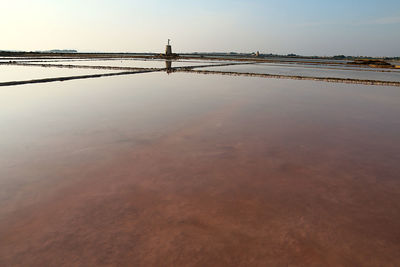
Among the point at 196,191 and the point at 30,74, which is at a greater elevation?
the point at 30,74

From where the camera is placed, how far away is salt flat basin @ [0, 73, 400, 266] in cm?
256

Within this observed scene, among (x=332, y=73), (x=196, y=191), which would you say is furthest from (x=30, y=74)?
(x=332, y=73)

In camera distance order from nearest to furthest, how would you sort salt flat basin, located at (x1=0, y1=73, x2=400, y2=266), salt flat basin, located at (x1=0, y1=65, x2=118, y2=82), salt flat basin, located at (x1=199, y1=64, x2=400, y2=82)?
1. salt flat basin, located at (x1=0, y1=73, x2=400, y2=266)
2. salt flat basin, located at (x1=0, y1=65, x2=118, y2=82)
3. salt flat basin, located at (x1=199, y1=64, x2=400, y2=82)

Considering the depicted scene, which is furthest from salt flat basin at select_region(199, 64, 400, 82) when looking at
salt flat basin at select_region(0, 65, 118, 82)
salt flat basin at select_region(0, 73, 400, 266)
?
salt flat basin at select_region(0, 73, 400, 266)

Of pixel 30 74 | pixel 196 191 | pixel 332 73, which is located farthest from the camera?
pixel 332 73

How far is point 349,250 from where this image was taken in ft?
8.52

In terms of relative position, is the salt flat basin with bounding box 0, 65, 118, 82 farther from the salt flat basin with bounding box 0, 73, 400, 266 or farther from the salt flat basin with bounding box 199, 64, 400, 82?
the salt flat basin with bounding box 199, 64, 400, 82

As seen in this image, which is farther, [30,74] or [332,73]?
[332,73]

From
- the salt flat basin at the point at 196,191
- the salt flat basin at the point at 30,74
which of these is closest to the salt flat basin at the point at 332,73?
the salt flat basin at the point at 30,74

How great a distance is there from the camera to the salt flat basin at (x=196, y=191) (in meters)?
2.56

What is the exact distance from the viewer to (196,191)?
364 centimetres

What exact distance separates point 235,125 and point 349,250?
4692mm

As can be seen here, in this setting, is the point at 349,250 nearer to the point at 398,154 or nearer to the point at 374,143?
the point at 398,154

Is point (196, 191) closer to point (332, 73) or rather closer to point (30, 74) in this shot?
point (30, 74)
